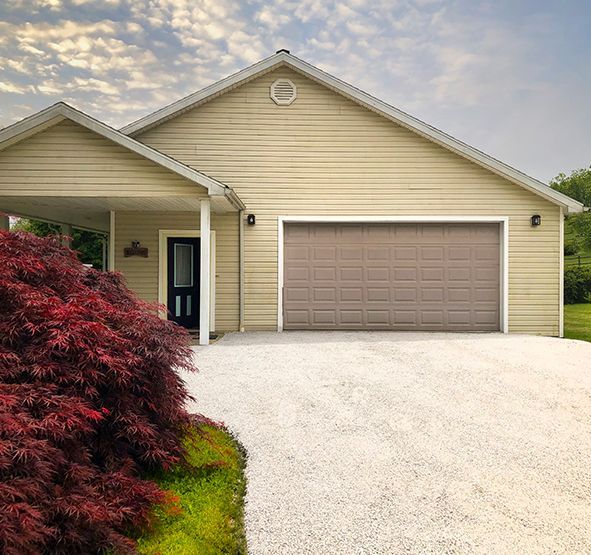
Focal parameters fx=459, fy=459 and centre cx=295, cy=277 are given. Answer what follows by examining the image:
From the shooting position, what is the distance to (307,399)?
16.4 feet

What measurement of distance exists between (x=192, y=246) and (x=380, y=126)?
5.02 m

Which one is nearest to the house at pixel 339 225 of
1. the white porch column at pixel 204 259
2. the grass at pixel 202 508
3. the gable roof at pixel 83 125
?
the white porch column at pixel 204 259

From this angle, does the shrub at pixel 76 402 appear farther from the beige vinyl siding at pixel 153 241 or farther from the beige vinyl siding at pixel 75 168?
the beige vinyl siding at pixel 153 241

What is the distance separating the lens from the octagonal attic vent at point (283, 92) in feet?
33.3

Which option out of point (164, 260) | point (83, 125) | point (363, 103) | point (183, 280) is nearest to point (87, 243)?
point (183, 280)

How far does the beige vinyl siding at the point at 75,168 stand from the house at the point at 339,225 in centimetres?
241

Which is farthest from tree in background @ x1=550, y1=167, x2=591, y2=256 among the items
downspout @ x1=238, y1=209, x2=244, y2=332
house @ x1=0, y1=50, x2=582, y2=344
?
downspout @ x1=238, y1=209, x2=244, y2=332

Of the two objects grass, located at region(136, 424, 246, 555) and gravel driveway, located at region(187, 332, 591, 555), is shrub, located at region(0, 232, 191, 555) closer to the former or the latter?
grass, located at region(136, 424, 246, 555)

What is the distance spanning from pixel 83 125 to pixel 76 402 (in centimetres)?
647

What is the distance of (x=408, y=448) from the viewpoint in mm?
3719

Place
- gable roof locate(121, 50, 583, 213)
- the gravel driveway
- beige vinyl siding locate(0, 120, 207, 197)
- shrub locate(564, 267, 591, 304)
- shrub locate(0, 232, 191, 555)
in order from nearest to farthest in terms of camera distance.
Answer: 1. shrub locate(0, 232, 191, 555)
2. the gravel driveway
3. beige vinyl siding locate(0, 120, 207, 197)
4. gable roof locate(121, 50, 583, 213)
5. shrub locate(564, 267, 591, 304)

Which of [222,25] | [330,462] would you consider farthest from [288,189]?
[330,462]

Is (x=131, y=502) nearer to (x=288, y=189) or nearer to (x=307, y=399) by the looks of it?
(x=307, y=399)

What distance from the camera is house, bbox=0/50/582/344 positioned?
1007 centimetres
